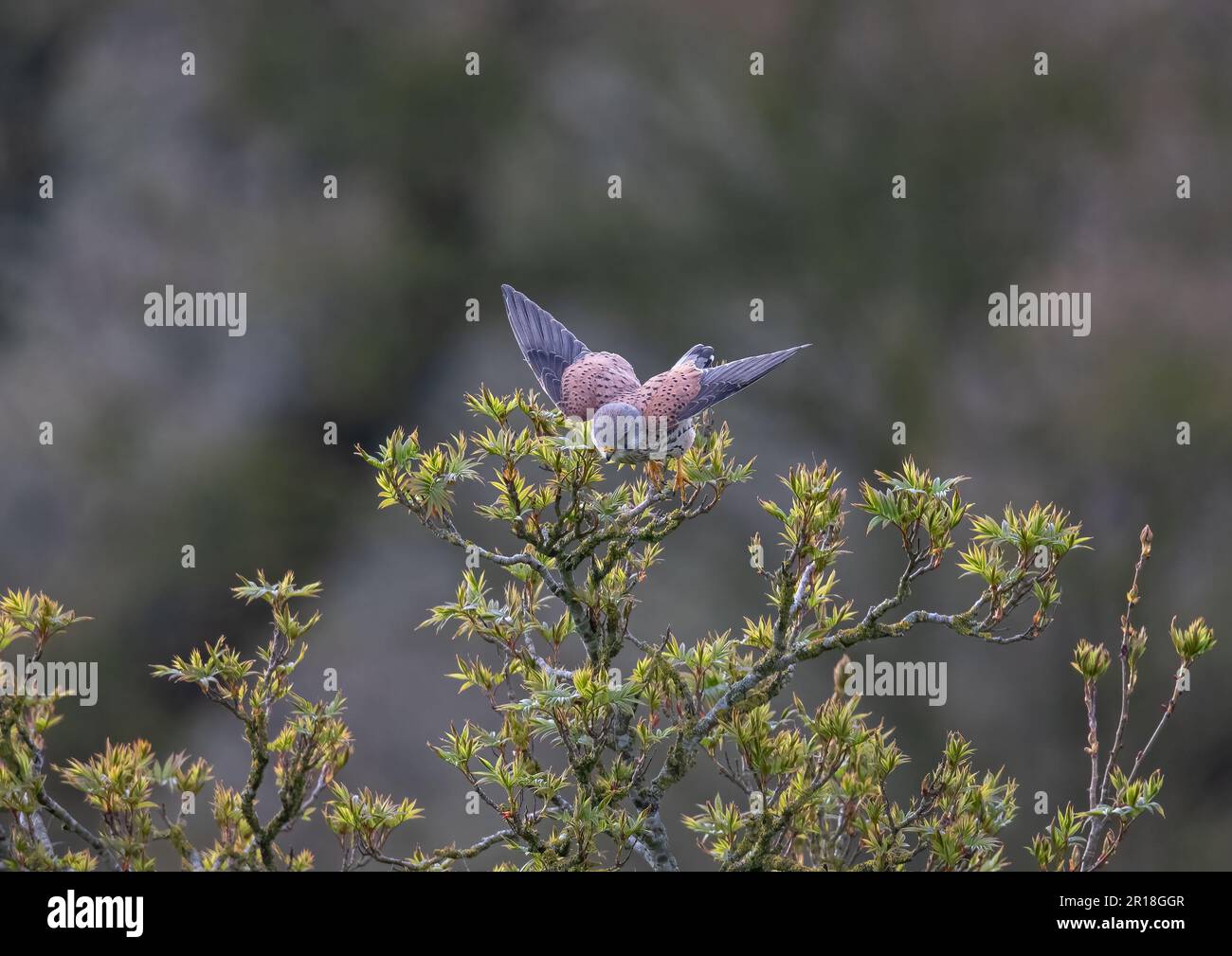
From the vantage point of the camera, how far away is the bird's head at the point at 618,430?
1678 mm

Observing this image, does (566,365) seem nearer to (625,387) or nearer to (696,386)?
(625,387)

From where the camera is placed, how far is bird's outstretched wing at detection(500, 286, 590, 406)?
1968mm

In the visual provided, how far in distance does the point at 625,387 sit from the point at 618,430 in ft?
0.64

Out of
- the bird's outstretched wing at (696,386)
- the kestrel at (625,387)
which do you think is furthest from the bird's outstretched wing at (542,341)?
the bird's outstretched wing at (696,386)

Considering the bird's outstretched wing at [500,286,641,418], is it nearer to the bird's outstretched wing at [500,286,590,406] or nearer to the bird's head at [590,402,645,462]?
the bird's outstretched wing at [500,286,590,406]

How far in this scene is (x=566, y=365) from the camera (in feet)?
6.49

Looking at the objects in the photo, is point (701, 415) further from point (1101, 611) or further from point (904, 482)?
point (1101, 611)

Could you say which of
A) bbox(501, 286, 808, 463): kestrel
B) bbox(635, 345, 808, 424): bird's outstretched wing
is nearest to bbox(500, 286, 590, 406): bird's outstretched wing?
bbox(501, 286, 808, 463): kestrel

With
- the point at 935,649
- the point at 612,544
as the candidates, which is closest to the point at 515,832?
the point at 612,544

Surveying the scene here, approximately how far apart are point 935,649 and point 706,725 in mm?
3722

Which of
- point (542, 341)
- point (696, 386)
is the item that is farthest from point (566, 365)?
point (696, 386)

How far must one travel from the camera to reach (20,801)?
1.59m

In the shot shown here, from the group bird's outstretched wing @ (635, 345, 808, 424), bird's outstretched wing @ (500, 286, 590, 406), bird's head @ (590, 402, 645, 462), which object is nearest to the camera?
bird's head @ (590, 402, 645, 462)

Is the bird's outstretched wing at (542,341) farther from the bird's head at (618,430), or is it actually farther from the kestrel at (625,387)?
Answer: the bird's head at (618,430)
